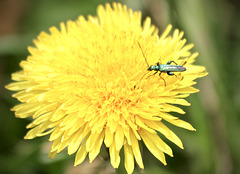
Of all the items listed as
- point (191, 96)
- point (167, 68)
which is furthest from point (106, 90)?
point (191, 96)

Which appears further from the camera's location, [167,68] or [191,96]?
[191,96]

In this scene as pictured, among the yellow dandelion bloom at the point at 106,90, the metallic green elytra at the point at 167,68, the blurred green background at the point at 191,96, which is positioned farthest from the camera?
the blurred green background at the point at 191,96

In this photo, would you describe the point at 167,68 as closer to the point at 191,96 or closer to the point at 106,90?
the point at 106,90

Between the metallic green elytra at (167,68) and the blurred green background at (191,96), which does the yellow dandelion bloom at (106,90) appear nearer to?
the metallic green elytra at (167,68)

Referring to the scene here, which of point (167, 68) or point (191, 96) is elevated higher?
point (167, 68)

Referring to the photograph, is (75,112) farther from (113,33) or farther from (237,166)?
(237,166)

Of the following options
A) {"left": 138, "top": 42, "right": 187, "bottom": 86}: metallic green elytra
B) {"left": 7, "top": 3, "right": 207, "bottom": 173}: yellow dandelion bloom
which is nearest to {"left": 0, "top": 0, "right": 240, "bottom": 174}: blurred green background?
{"left": 7, "top": 3, "right": 207, "bottom": 173}: yellow dandelion bloom

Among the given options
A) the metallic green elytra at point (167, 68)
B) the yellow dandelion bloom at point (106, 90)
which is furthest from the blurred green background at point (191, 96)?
the metallic green elytra at point (167, 68)
